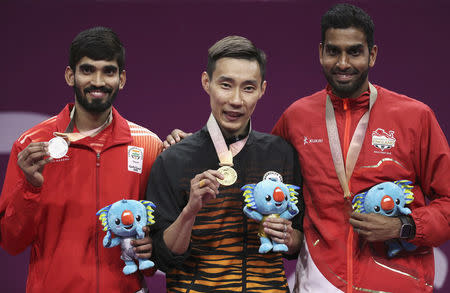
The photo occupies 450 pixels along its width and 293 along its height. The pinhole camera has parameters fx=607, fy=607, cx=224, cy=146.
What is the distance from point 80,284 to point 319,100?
4.56 ft

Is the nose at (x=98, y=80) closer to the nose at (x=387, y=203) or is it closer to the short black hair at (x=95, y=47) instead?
the short black hair at (x=95, y=47)

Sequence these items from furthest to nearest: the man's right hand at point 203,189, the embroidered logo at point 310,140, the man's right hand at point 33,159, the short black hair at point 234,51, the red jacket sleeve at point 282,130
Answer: the red jacket sleeve at point 282,130, the embroidered logo at point 310,140, the short black hair at point 234,51, the man's right hand at point 33,159, the man's right hand at point 203,189

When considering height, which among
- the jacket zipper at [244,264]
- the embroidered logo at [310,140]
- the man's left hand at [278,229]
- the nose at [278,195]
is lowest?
the jacket zipper at [244,264]

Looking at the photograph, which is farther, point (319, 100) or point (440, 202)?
point (319, 100)

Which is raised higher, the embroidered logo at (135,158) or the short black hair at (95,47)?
the short black hair at (95,47)

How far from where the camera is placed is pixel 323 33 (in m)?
2.84

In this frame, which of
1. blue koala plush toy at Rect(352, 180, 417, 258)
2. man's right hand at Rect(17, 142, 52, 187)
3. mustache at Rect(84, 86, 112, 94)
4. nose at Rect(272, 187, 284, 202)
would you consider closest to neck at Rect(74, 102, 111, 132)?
mustache at Rect(84, 86, 112, 94)

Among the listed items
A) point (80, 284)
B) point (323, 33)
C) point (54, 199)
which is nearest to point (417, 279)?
point (323, 33)

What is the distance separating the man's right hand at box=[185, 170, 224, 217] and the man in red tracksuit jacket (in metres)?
0.59

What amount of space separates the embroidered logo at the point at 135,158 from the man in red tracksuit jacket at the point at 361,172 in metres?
0.73

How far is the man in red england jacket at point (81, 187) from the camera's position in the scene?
8.65 feet

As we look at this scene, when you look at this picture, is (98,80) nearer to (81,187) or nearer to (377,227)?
(81,187)

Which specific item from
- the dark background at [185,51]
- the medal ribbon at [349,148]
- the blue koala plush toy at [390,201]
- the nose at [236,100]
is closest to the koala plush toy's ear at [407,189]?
the blue koala plush toy at [390,201]

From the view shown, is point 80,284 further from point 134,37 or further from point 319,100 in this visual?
point 134,37
